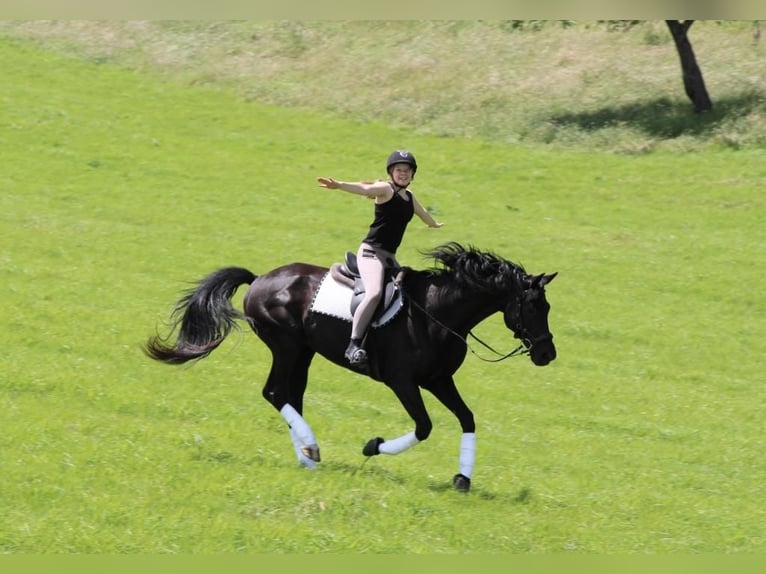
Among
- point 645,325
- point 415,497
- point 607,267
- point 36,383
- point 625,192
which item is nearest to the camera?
point 415,497

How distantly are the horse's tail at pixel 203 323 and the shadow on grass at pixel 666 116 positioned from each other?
2924 centimetres

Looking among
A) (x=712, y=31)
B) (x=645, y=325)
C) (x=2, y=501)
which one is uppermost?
(x=712, y=31)

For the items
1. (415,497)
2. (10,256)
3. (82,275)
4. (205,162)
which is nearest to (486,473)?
(415,497)

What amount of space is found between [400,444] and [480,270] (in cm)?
224

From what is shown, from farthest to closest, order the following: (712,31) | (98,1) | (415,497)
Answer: (712,31) < (415,497) < (98,1)

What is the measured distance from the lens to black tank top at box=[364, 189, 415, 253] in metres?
13.5

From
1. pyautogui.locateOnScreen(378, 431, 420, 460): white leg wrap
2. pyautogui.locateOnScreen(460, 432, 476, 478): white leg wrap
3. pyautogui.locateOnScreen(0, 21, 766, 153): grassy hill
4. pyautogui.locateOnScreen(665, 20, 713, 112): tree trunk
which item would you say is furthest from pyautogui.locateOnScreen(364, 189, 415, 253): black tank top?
pyautogui.locateOnScreen(665, 20, 713, 112): tree trunk

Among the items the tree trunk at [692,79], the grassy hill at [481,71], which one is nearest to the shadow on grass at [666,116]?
the grassy hill at [481,71]

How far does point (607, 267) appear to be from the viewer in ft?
97.8

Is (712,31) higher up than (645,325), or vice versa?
(712,31)

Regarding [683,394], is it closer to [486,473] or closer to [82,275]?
[486,473]

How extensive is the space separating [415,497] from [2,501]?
4.41m

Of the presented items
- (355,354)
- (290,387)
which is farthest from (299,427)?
(355,354)

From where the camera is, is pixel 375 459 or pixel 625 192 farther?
pixel 625 192
